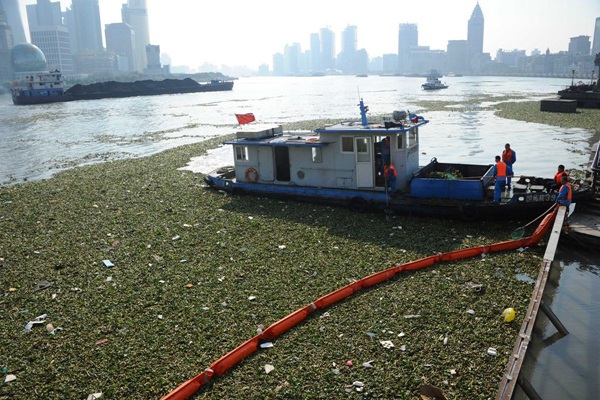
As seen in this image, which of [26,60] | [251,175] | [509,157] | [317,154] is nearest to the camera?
[509,157]

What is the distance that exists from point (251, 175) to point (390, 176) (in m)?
6.51

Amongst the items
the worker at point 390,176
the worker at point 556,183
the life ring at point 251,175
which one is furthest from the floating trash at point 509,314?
the life ring at point 251,175

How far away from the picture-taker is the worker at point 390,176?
1639 cm

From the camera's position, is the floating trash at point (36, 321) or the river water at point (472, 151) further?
the floating trash at point (36, 321)

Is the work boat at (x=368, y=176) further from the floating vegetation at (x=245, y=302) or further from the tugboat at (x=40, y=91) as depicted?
the tugboat at (x=40, y=91)

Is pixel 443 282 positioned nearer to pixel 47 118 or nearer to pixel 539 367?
pixel 539 367

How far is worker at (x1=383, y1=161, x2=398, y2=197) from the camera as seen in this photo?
16391 millimetres

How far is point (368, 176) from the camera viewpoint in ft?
57.0

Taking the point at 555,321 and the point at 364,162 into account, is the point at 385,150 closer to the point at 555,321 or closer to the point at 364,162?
the point at 364,162

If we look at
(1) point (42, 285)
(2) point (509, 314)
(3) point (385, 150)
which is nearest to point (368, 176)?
(3) point (385, 150)

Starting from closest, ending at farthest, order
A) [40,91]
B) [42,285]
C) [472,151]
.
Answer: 1. [42,285]
2. [472,151]
3. [40,91]

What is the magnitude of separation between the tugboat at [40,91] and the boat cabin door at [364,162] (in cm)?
10896

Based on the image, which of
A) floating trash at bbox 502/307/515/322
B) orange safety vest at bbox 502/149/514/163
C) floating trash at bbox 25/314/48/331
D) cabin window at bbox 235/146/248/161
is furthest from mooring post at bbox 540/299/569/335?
cabin window at bbox 235/146/248/161

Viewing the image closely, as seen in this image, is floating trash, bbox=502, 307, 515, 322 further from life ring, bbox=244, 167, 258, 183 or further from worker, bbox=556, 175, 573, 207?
life ring, bbox=244, 167, 258, 183
